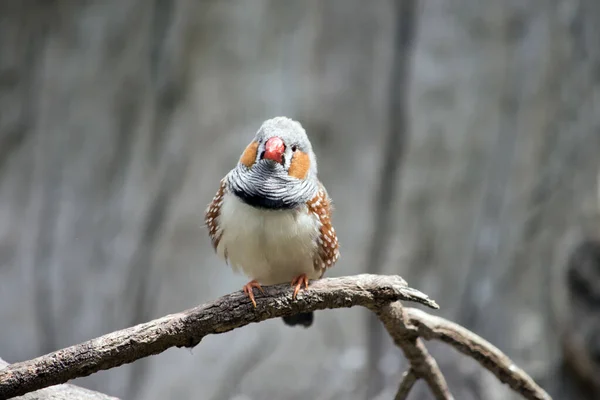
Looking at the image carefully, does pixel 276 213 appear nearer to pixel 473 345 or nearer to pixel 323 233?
pixel 323 233

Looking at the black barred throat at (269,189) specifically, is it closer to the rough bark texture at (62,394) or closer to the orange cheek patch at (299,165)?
the orange cheek patch at (299,165)

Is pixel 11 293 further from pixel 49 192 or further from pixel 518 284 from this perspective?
pixel 518 284

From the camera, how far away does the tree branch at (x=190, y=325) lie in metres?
1.42

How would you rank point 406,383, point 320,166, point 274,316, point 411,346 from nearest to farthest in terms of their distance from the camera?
point 274,316 < point 411,346 < point 406,383 < point 320,166

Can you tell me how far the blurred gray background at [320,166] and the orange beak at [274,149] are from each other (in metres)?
1.60

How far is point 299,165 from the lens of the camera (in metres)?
1.84

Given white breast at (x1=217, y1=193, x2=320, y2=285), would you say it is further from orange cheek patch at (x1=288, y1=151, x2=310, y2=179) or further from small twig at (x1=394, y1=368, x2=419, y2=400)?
small twig at (x1=394, y1=368, x2=419, y2=400)

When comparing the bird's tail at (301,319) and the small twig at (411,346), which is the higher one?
the bird's tail at (301,319)

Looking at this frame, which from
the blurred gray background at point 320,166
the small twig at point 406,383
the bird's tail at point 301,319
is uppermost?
the blurred gray background at point 320,166

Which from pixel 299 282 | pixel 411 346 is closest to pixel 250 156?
pixel 299 282

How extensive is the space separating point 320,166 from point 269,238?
1.68 m

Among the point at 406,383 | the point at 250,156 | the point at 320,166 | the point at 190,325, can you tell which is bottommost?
the point at 406,383

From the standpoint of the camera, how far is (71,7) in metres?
3.27

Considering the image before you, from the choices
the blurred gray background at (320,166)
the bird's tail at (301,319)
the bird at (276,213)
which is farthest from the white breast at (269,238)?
the blurred gray background at (320,166)
